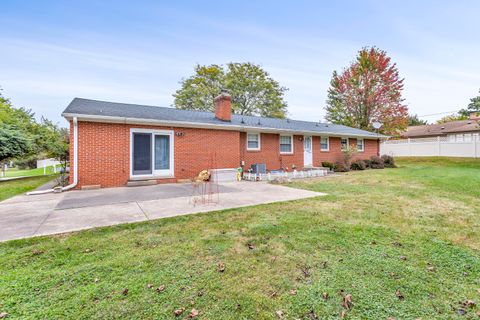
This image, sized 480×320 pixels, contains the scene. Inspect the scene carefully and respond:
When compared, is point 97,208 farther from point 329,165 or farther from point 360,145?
point 360,145

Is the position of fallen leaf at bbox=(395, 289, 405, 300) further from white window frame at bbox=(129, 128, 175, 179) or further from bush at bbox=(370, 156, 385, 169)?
bush at bbox=(370, 156, 385, 169)

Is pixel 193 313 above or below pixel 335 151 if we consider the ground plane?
→ below

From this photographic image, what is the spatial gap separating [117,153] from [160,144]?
1.75 m

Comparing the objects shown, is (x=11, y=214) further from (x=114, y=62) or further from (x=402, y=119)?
(x=402, y=119)

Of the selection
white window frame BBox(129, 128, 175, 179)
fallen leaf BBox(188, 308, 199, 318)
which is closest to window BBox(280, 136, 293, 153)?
white window frame BBox(129, 128, 175, 179)

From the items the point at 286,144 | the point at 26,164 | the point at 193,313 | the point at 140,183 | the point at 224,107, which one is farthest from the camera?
the point at 26,164

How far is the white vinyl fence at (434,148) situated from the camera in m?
20.1

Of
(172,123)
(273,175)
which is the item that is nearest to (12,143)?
(172,123)

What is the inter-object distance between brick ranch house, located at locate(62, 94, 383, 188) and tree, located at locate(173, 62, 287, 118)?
14765 millimetres

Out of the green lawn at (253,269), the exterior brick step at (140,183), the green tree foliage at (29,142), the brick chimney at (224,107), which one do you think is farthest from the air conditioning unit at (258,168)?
the green tree foliage at (29,142)

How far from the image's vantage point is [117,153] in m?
9.02

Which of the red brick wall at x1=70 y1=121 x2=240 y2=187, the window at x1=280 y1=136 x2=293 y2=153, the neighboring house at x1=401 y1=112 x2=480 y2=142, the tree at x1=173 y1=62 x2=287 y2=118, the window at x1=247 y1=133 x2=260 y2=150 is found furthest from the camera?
the tree at x1=173 y1=62 x2=287 y2=118

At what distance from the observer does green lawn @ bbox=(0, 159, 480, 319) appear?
206 centimetres

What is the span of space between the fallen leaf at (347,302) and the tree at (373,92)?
26681 mm
